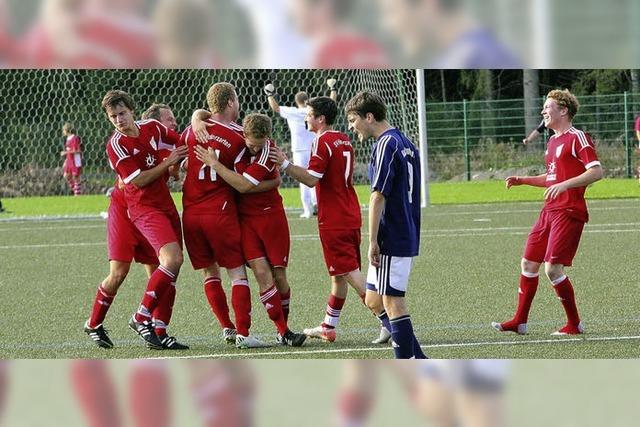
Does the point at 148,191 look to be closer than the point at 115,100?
No

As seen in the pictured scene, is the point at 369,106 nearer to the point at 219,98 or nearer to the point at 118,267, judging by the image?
the point at 219,98

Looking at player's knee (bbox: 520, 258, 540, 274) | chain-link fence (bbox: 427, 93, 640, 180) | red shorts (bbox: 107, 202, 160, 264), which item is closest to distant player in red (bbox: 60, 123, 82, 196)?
chain-link fence (bbox: 427, 93, 640, 180)

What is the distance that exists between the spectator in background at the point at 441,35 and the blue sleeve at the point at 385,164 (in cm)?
427

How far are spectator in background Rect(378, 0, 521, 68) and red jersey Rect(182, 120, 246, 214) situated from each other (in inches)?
233

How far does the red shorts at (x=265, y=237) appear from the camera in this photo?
6.72 m

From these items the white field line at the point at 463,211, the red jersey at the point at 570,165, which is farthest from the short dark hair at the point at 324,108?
the white field line at the point at 463,211

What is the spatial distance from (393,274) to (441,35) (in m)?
4.42

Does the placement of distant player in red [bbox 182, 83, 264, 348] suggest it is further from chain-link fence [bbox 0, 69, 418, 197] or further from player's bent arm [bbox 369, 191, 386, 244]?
chain-link fence [bbox 0, 69, 418, 197]

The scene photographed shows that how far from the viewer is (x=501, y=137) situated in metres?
26.6

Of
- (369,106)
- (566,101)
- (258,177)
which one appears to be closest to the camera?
(369,106)

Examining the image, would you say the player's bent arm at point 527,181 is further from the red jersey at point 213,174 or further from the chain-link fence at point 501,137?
the chain-link fence at point 501,137

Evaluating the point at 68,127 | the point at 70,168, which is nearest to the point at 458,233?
the point at 68,127

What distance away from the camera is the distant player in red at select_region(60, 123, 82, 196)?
2138cm

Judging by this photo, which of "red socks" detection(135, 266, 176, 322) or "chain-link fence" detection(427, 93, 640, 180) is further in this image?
"chain-link fence" detection(427, 93, 640, 180)
